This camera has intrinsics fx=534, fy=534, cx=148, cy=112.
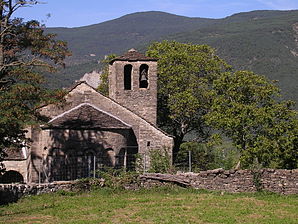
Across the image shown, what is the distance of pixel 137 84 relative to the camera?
2956cm

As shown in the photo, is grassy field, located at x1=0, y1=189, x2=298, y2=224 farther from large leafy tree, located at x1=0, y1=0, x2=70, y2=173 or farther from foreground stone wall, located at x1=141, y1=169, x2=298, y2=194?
large leafy tree, located at x1=0, y1=0, x2=70, y2=173

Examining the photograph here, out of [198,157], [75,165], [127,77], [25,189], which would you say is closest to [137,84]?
[127,77]

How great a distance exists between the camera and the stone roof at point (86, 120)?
958 inches

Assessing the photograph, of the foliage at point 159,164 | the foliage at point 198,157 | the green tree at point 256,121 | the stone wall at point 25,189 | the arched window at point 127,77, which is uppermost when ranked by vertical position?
the arched window at point 127,77

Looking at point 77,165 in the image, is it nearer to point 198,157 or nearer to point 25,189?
point 25,189

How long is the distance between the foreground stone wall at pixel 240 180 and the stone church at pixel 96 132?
311 centimetres

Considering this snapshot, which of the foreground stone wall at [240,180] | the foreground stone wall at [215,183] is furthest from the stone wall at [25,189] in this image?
the foreground stone wall at [240,180]

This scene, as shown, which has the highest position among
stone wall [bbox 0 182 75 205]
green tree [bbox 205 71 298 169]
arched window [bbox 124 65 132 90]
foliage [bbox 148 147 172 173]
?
arched window [bbox 124 65 132 90]

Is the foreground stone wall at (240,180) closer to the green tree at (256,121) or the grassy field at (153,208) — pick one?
the grassy field at (153,208)

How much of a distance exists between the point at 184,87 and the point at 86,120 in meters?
12.0

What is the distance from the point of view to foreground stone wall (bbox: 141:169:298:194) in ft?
61.8

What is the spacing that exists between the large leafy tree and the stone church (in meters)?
1.92

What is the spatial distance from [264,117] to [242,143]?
1900 millimetres

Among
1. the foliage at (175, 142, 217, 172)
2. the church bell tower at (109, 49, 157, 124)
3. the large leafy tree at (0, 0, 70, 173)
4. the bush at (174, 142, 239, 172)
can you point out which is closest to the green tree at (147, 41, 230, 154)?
the foliage at (175, 142, 217, 172)
